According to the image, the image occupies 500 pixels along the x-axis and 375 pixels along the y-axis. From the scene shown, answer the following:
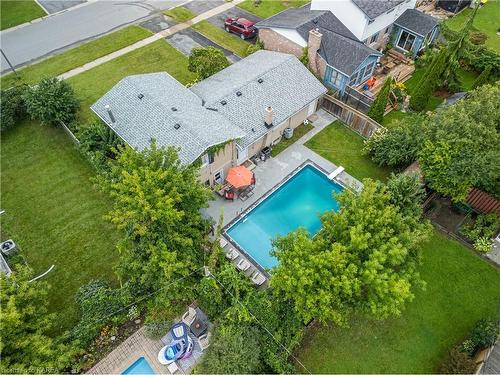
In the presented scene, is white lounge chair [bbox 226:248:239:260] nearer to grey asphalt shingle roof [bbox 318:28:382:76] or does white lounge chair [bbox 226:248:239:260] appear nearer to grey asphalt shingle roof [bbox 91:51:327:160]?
grey asphalt shingle roof [bbox 91:51:327:160]

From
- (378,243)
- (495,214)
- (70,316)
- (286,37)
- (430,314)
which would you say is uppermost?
(286,37)

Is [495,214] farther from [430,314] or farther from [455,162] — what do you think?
[430,314]

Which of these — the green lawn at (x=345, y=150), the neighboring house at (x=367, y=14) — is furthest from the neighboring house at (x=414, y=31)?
the green lawn at (x=345, y=150)

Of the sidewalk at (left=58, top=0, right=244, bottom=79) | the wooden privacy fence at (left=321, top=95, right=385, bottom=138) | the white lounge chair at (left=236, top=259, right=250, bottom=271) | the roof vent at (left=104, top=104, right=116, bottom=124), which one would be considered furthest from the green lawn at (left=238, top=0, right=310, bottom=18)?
the white lounge chair at (left=236, top=259, right=250, bottom=271)

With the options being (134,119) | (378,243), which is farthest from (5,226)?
(378,243)

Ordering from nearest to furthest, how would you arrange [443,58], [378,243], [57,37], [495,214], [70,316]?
[378,243]
[70,316]
[495,214]
[443,58]
[57,37]

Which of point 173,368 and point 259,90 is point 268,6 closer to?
point 259,90
